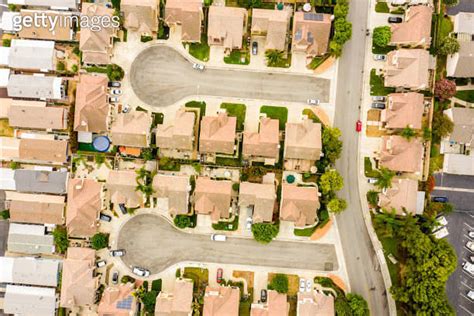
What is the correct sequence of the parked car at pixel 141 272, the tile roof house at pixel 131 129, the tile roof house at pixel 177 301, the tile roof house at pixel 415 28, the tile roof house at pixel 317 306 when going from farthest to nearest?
1. the parked car at pixel 141 272
2. the tile roof house at pixel 131 129
3. the tile roof house at pixel 415 28
4. the tile roof house at pixel 177 301
5. the tile roof house at pixel 317 306

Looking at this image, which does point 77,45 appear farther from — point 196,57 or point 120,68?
point 196,57

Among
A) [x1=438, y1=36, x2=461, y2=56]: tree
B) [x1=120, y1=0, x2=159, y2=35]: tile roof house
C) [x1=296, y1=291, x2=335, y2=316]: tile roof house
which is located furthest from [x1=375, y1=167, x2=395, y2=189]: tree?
[x1=120, y1=0, x2=159, y2=35]: tile roof house

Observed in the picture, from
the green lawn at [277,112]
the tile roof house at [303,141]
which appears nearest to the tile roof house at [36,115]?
the green lawn at [277,112]

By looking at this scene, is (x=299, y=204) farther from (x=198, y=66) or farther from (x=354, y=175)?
(x=198, y=66)

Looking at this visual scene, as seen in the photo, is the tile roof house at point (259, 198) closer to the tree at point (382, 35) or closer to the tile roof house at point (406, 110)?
the tile roof house at point (406, 110)

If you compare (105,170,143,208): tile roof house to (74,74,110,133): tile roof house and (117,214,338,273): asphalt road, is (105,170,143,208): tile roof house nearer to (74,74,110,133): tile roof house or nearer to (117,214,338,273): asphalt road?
(117,214,338,273): asphalt road

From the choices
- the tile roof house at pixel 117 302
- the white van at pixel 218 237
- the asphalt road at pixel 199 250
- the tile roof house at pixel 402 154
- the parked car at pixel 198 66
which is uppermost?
the parked car at pixel 198 66
